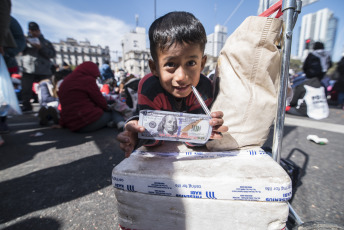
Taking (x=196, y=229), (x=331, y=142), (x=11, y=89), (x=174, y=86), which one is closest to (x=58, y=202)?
(x=196, y=229)

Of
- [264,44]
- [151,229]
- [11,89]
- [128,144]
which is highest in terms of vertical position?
[264,44]

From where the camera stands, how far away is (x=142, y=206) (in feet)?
2.16

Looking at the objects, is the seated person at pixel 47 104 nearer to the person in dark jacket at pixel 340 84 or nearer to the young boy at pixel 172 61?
the young boy at pixel 172 61

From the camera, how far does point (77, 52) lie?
57344 mm

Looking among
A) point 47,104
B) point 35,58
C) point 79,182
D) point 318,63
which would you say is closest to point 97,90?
point 47,104

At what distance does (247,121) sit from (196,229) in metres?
0.56

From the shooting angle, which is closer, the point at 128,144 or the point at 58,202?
the point at 128,144

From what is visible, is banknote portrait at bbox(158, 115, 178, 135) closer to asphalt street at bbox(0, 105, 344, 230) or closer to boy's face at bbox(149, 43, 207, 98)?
boy's face at bbox(149, 43, 207, 98)

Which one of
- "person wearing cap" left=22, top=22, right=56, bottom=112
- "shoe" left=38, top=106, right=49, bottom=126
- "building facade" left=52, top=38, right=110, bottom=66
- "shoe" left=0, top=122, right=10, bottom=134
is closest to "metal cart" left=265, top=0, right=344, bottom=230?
"shoe" left=0, top=122, right=10, bottom=134

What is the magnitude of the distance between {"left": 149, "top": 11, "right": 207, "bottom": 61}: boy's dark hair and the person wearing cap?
4015 millimetres

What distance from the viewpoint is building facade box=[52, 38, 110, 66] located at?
5570 centimetres

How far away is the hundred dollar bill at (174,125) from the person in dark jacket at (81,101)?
2.14 meters

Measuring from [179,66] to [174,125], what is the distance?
0.34 meters

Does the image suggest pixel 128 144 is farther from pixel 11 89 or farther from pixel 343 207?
pixel 11 89
